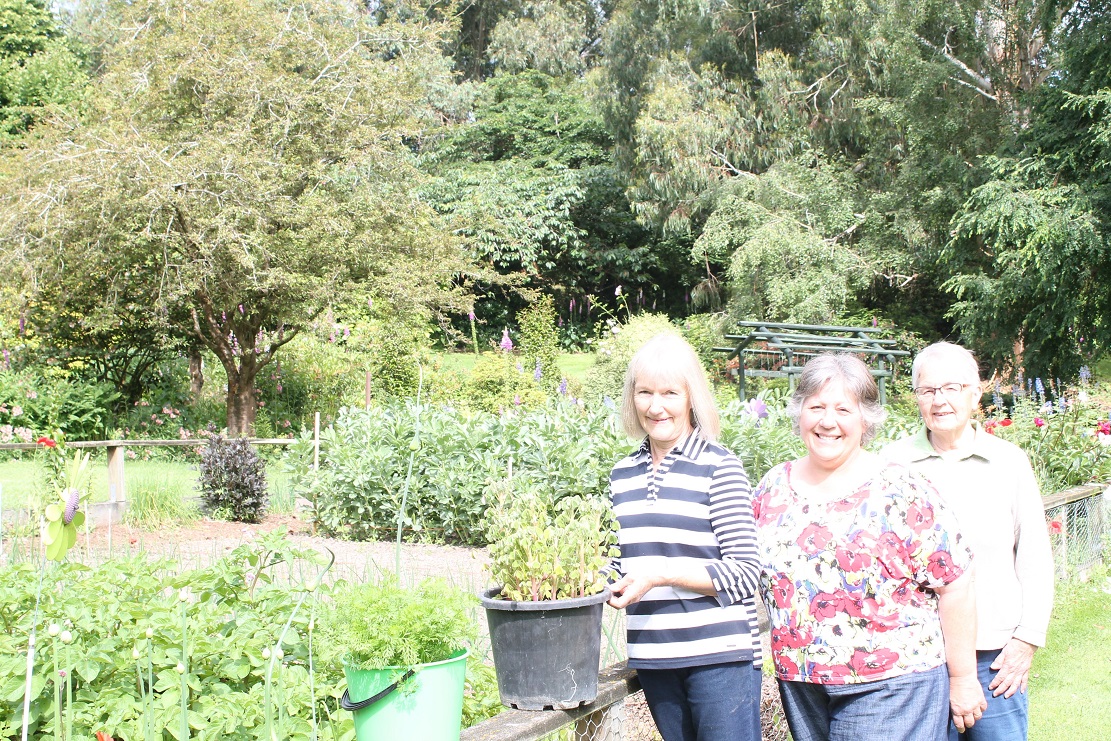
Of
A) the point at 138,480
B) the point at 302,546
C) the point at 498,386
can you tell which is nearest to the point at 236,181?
the point at 138,480

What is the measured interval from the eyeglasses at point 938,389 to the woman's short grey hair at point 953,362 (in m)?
0.01

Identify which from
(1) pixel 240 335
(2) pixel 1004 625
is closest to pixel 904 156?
(1) pixel 240 335

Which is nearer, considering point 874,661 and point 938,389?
point 874,661

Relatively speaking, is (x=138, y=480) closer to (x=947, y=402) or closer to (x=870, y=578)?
(x=947, y=402)

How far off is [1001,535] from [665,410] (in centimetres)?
90

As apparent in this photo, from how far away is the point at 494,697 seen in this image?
8.29ft

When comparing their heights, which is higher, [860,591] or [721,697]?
[860,591]

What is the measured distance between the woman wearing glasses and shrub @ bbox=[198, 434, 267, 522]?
263 inches

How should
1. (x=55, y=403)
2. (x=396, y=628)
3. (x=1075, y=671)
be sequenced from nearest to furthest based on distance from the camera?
(x=396, y=628)
(x=1075, y=671)
(x=55, y=403)

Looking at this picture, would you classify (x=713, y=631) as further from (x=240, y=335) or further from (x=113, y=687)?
(x=240, y=335)

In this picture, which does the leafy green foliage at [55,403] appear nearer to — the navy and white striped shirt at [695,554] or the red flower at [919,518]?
the navy and white striped shirt at [695,554]

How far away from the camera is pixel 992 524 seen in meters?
2.27

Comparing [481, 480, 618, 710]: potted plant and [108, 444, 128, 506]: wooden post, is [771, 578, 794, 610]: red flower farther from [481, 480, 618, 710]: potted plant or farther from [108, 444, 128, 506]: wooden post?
[108, 444, 128, 506]: wooden post

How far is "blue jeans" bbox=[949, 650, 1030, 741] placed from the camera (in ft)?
7.09
